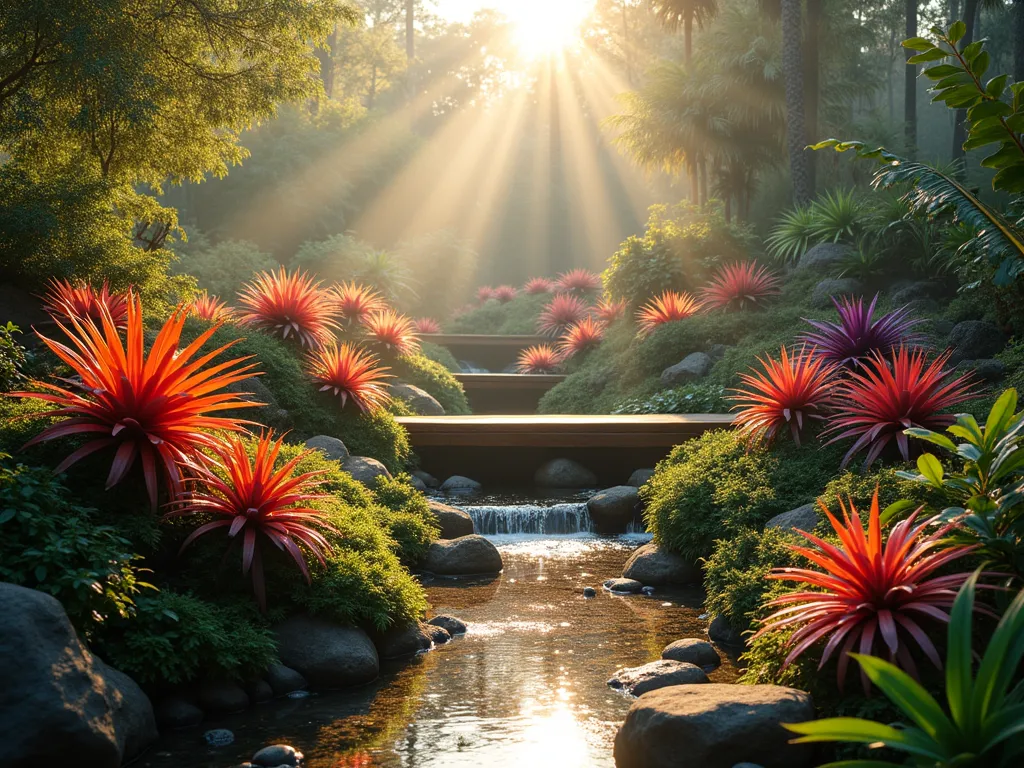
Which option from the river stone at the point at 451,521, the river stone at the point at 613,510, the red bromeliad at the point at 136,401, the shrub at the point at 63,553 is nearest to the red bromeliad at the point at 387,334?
the river stone at the point at 613,510

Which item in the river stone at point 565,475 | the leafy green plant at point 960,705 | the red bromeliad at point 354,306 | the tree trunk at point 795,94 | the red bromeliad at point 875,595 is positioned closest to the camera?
the leafy green plant at point 960,705

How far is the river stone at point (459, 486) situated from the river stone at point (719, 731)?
7.36m

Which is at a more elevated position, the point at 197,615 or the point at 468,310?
the point at 468,310

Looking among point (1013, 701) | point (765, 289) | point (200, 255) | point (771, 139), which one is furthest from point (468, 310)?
point (1013, 701)

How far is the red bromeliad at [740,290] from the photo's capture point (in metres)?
17.3

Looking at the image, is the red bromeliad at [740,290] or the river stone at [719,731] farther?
the red bromeliad at [740,290]

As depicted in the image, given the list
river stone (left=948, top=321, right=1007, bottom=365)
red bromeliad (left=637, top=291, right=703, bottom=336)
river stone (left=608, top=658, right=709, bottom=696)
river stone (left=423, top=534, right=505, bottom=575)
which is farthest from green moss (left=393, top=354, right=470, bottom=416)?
river stone (left=608, top=658, right=709, bottom=696)

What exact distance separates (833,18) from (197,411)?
25.5m

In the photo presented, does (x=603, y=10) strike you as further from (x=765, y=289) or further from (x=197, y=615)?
(x=197, y=615)

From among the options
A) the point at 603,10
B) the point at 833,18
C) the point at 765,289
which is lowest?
the point at 765,289

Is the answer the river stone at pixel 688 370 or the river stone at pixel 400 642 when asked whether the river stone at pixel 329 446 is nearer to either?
the river stone at pixel 400 642

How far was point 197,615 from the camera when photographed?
557 cm

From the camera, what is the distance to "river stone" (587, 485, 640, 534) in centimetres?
1057

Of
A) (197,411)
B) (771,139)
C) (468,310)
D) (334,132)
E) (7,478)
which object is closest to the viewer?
(7,478)
